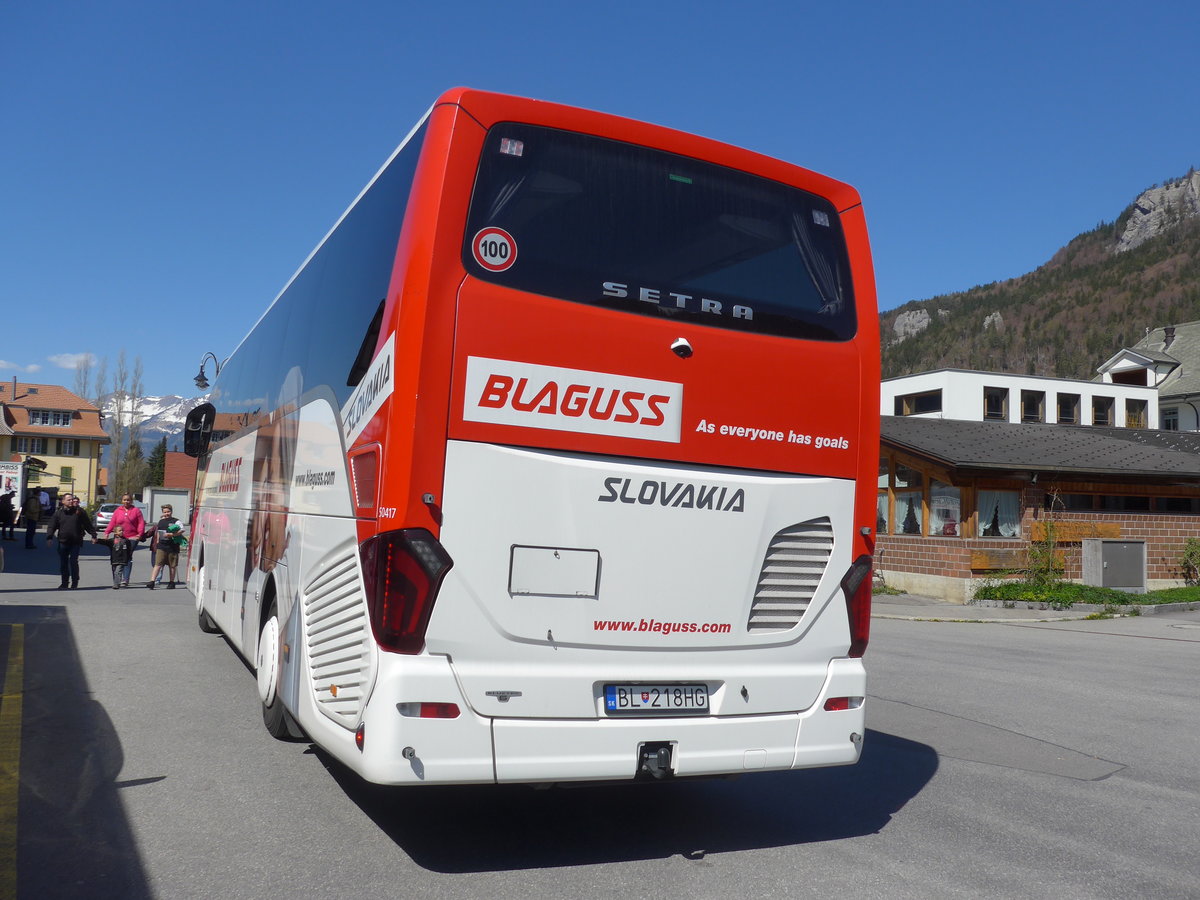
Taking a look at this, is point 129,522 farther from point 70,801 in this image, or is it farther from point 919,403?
point 919,403

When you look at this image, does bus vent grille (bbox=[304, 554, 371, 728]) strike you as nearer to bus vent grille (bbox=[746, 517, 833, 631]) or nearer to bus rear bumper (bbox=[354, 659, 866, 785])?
bus rear bumper (bbox=[354, 659, 866, 785])

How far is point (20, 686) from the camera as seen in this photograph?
8711 mm

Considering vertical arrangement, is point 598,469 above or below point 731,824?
above

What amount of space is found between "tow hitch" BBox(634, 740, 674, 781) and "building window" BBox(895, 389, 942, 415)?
49589mm

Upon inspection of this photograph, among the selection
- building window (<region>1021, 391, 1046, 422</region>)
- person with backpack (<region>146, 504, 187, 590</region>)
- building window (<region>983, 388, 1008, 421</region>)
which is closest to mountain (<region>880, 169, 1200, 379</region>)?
building window (<region>1021, 391, 1046, 422</region>)

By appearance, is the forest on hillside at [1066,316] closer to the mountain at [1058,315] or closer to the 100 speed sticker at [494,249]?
the mountain at [1058,315]

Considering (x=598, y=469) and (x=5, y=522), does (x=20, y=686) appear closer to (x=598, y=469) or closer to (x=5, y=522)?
(x=598, y=469)

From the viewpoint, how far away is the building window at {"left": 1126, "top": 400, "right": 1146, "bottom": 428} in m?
57.3

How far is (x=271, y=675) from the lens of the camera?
6.51 m

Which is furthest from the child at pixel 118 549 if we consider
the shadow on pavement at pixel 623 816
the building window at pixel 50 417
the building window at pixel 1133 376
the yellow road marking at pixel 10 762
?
the building window at pixel 50 417

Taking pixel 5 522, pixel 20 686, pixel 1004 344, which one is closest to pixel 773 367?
pixel 20 686

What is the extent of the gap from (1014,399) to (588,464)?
52.3m

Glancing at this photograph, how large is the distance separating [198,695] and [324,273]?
3.96 m

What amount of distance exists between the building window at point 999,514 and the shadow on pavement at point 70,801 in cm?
2047
